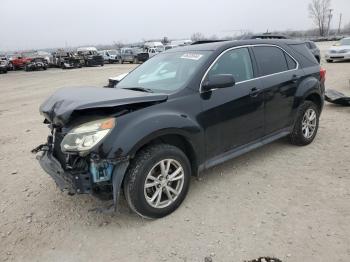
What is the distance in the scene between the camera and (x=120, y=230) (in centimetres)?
340

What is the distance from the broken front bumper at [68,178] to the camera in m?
3.18

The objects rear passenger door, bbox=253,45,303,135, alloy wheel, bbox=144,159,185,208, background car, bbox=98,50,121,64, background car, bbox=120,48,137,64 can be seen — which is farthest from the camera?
background car, bbox=98,50,121,64

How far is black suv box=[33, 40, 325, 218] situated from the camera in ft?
10.5

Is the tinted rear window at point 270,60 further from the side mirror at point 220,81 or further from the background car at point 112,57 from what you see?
the background car at point 112,57

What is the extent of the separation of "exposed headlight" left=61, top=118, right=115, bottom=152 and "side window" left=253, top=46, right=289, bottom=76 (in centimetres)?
237

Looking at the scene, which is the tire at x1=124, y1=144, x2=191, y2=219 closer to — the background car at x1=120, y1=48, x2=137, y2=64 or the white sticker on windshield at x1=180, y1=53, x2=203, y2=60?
the white sticker on windshield at x1=180, y1=53, x2=203, y2=60

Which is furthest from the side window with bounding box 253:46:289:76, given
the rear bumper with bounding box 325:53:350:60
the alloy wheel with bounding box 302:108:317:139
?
the rear bumper with bounding box 325:53:350:60

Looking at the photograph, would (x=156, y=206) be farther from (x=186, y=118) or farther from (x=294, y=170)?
(x=294, y=170)

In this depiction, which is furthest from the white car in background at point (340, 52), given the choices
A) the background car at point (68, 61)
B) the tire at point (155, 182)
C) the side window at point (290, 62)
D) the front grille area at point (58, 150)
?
the background car at point (68, 61)

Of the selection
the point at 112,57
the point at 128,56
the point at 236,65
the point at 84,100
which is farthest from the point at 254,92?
the point at 112,57

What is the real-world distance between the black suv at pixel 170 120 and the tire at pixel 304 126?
0.41 ft

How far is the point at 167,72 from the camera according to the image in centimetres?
426

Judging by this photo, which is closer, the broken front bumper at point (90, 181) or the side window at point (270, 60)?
the broken front bumper at point (90, 181)

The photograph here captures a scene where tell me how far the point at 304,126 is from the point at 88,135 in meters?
3.57
